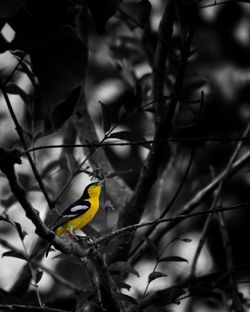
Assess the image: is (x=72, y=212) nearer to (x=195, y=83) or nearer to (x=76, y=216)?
(x=76, y=216)

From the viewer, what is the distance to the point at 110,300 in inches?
89.3

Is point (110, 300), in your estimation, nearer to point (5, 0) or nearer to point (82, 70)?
point (82, 70)

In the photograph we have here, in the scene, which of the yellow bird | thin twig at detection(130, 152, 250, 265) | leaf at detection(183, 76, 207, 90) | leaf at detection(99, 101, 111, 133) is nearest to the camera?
leaf at detection(99, 101, 111, 133)

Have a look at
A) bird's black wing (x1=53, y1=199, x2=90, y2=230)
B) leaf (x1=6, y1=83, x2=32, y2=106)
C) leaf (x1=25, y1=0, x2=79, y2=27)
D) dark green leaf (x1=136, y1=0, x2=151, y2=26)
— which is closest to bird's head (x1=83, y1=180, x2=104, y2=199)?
bird's black wing (x1=53, y1=199, x2=90, y2=230)

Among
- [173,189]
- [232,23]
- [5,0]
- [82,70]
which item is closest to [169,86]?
[173,189]

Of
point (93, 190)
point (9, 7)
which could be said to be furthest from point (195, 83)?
point (9, 7)

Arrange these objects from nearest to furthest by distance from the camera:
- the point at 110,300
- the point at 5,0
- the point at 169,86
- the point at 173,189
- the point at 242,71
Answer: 1. the point at 5,0
2. the point at 110,300
3. the point at 169,86
4. the point at 173,189
5. the point at 242,71

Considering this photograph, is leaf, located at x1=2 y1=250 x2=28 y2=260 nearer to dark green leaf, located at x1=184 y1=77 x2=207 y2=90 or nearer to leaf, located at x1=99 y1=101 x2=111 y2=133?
leaf, located at x1=99 y1=101 x2=111 y2=133

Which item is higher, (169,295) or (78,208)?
(78,208)

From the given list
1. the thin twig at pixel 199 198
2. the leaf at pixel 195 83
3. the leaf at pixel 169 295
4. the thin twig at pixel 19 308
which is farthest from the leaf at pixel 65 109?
the leaf at pixel 195 83

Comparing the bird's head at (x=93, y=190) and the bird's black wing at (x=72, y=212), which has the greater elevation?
the bird's head at (x=93, y=190)

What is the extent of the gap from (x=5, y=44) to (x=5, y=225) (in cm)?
271

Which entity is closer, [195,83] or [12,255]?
[12,255]

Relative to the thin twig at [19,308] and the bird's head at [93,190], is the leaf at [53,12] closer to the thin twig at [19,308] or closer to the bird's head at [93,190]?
the thin twig at [19,308]
